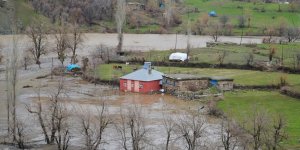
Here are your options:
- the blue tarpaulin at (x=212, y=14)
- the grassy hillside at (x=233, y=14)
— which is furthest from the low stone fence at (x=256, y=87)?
the blue tarpaulin at (x=212, y=14)

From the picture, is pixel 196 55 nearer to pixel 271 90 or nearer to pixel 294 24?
pixel 271 90

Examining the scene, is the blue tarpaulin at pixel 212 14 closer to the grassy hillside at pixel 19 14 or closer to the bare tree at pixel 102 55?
the grassy hillside at pixel 19 14

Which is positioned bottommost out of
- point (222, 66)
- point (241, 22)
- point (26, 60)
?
point (222, 66)

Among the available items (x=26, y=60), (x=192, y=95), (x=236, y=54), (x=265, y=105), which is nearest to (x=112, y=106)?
(x=192, y=95)

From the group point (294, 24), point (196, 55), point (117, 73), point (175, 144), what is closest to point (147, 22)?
point (294, 24)

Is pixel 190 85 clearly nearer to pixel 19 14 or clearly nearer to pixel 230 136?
pixel 230 136
